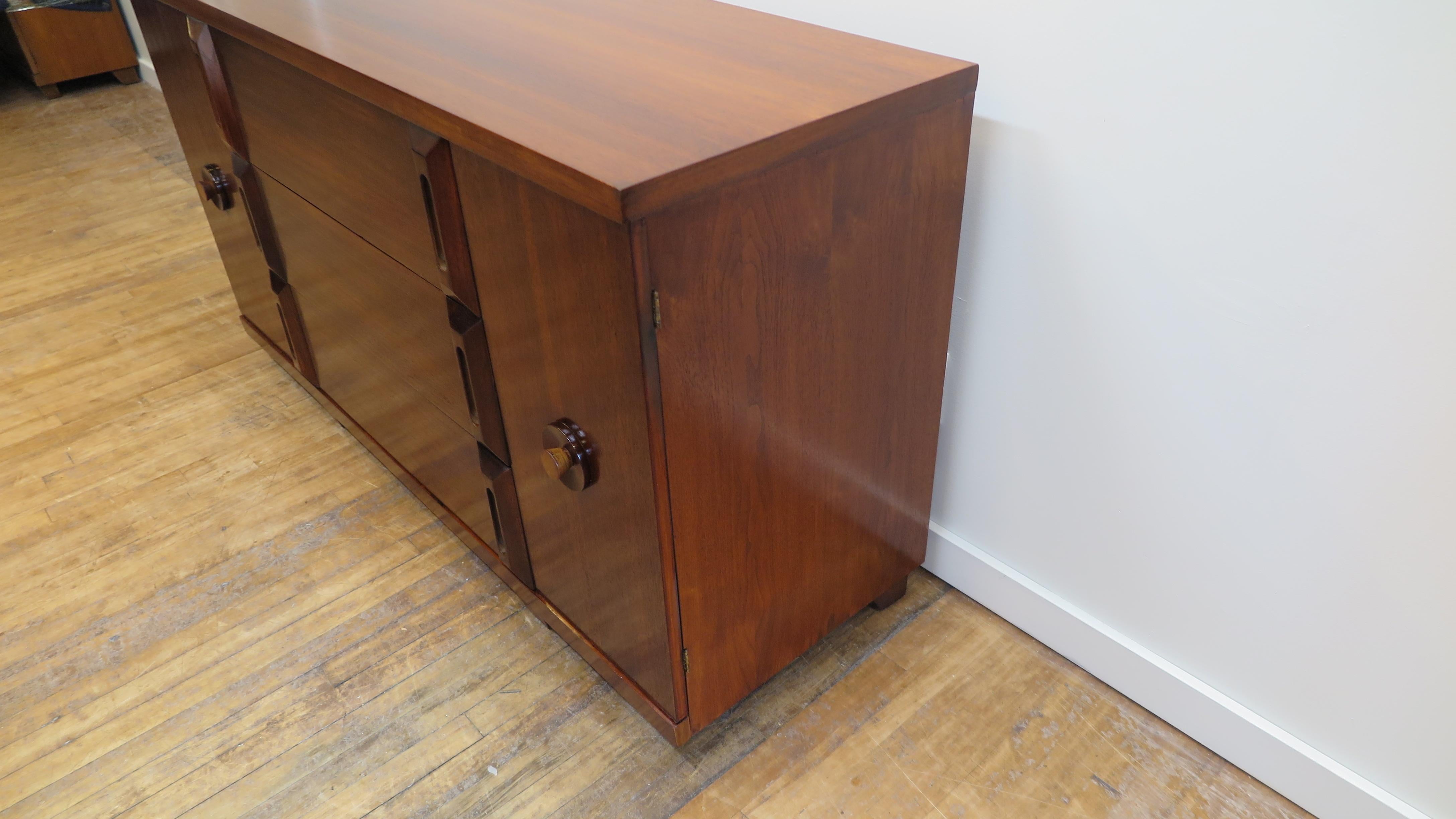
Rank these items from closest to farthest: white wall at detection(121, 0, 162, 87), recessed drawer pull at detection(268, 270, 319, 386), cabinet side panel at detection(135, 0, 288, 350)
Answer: cabinet side panel at detection(135, 0, 288, 350)
recessed drawer pull at detection(268, 270, 319, 386)
white wall at detection(121, 0, 162, 87)

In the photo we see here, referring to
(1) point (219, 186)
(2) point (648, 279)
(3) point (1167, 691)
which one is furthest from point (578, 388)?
(1) point (219, 186)

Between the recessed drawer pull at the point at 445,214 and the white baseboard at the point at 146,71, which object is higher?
the recessed drawer pull at the point at 445,214

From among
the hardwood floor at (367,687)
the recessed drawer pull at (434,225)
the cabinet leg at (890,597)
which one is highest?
the recessed drawer pull at (434,225)

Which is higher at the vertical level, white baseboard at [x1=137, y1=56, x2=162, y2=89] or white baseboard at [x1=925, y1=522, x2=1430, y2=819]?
white baseboard at [x1=137, y1=56, x2=162, y2=89]

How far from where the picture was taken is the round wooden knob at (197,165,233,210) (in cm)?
164

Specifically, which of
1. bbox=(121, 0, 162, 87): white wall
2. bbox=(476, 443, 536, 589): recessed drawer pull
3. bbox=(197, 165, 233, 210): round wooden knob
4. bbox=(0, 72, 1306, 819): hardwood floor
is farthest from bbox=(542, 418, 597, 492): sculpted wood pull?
bbox=(121, 0, 162, 87): white wall

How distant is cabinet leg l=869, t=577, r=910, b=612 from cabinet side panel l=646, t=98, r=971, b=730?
3.1 inches

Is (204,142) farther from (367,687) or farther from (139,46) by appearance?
(139,46)

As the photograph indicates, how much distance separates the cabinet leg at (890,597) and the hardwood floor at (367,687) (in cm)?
1

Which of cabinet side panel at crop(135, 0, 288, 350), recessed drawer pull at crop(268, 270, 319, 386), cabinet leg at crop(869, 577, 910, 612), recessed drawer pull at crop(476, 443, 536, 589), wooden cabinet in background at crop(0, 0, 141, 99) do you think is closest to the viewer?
recessed drawer pull at crop(476, 443, 536, 589)

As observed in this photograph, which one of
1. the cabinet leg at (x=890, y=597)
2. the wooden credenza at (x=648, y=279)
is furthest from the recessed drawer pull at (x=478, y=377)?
the cabinet leg at (x=890, y=597)

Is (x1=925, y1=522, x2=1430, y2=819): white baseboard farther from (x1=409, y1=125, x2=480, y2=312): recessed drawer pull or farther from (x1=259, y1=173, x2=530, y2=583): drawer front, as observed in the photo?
(x1=409, y1=125, x2=480, y2=312): recessed drawer pull

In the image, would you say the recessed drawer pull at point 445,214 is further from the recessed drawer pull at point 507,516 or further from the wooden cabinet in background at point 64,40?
the wooden cabinet in background at point 64,40

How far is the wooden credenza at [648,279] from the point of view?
0.84 meters
